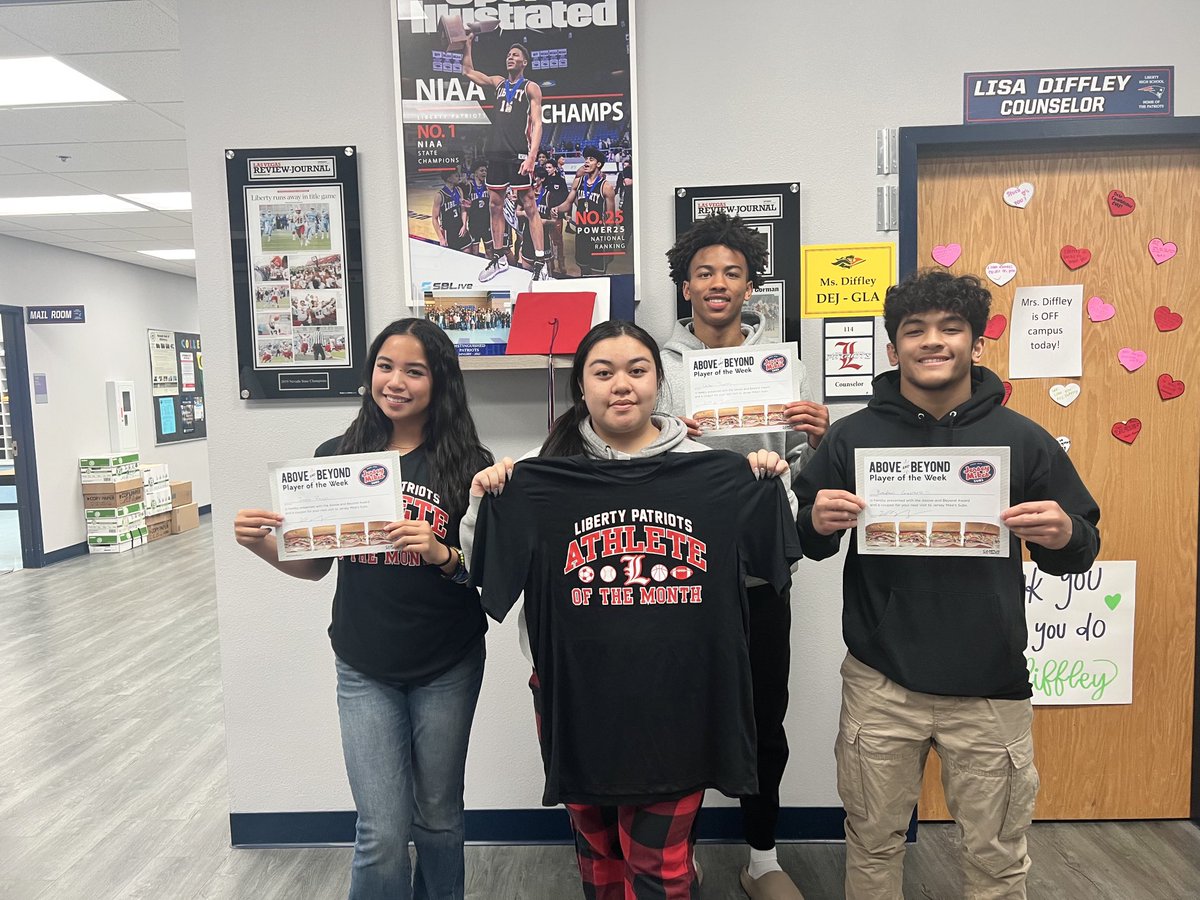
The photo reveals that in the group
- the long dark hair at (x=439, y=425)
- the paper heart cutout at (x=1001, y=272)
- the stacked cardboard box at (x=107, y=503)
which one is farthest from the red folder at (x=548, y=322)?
the stacked cardboard box at (x=107, y=503)

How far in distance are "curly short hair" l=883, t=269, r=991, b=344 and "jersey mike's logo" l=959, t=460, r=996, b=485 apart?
10.5 inches

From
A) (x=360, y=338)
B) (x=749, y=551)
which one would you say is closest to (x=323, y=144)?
(x=360, y=338)

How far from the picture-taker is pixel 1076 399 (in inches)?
95.0

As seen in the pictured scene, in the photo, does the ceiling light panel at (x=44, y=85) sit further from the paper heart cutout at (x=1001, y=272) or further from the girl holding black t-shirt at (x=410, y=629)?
the paper heart cutout at (x=1001, y=272)

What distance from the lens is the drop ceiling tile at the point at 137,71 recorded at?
314cm

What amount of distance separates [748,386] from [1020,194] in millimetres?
1354

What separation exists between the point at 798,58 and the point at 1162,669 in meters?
2.27

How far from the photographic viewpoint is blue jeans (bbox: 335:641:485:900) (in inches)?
62.6

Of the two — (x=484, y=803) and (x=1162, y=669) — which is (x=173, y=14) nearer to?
(x=484, y=803)

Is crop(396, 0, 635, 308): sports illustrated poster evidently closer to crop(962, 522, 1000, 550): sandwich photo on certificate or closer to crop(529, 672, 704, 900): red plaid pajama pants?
crop(962, 522, 1000, 550): sandwich photo on certificate

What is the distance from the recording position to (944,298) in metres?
1.48

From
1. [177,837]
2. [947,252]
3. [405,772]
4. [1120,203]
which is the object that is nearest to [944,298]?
[947,252]

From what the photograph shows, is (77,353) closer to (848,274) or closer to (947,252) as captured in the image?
(848,274)

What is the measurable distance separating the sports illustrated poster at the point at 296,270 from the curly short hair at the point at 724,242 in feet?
3.39
